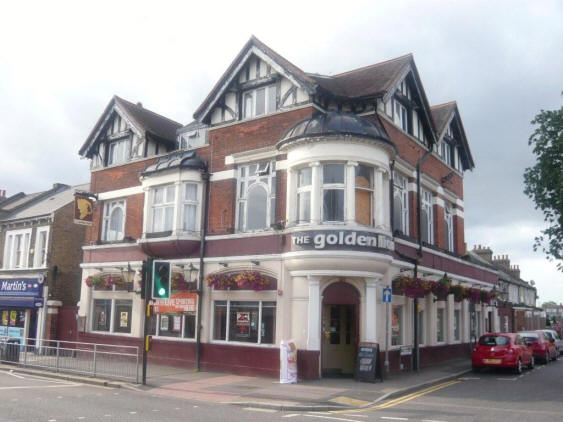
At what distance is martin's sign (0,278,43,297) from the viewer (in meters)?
26.4

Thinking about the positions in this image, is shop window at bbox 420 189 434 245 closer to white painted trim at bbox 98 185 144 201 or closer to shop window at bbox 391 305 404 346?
shop window at bbox 391 305 404 346

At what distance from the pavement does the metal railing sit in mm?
368

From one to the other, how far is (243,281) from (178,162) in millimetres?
5720

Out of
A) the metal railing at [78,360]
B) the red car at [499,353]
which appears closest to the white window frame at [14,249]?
the metal railing at [78,360]

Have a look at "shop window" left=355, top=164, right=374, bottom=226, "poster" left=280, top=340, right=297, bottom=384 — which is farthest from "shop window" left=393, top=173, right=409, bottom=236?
"poster" left=280, top=340, right=297, bottom=384

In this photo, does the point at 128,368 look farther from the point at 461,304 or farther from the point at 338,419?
the point at 461,304

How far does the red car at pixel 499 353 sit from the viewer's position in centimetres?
1936

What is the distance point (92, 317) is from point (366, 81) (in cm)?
1523

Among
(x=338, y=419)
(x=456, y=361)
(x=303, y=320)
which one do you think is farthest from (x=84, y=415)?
(x=456, y=361)

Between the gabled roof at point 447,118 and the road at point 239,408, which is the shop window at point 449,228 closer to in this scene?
the gabled roof at point 447,118

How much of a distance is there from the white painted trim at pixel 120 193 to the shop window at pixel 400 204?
1058cm

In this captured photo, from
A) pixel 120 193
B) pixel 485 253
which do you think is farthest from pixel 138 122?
pixel 485 253

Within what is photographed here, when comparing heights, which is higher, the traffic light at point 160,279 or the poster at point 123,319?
the traffic light at point 160,279

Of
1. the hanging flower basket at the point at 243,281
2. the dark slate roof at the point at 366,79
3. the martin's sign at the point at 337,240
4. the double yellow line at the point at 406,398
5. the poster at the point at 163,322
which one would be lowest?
the double yellow line at the point at 406,398
